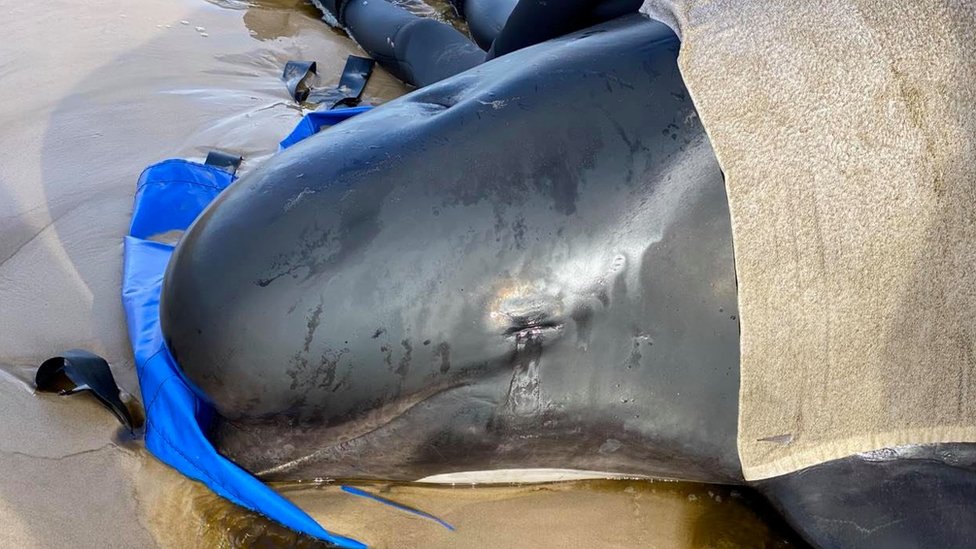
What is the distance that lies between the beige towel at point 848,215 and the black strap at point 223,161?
176 cm

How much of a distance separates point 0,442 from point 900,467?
1.91 m

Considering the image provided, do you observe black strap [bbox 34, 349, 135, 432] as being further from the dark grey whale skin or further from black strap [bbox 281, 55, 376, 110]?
black strap [bbox 281, 55, 376, 110]

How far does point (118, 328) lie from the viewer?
2314 mm

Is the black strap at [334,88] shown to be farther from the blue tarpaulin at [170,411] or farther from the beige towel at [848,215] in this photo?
the beige towel at [848,215]

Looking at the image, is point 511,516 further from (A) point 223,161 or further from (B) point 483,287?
(A) point 223,161

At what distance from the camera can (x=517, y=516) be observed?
1962mm

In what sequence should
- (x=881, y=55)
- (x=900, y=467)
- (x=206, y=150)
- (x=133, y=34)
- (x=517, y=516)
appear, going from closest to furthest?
(x=881, y=55), (x=900, y=467), (x=517, y=516), (x=206, y=150), (x=133, y=34)

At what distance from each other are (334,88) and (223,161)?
1003mm

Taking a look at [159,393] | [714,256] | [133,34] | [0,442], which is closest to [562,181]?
[714,256]

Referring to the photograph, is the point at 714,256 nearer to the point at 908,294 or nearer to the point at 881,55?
the point at 908,294

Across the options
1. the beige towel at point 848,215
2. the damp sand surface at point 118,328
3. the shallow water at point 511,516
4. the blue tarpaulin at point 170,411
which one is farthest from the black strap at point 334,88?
the beige towel at point 848,215

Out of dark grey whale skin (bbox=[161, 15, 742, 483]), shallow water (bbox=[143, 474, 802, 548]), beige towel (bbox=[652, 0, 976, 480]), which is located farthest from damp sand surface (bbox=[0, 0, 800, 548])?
beige towel (bbox=[652, 0, 976, 480])

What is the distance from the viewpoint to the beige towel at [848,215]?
169cm

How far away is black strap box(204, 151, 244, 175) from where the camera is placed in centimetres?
300
